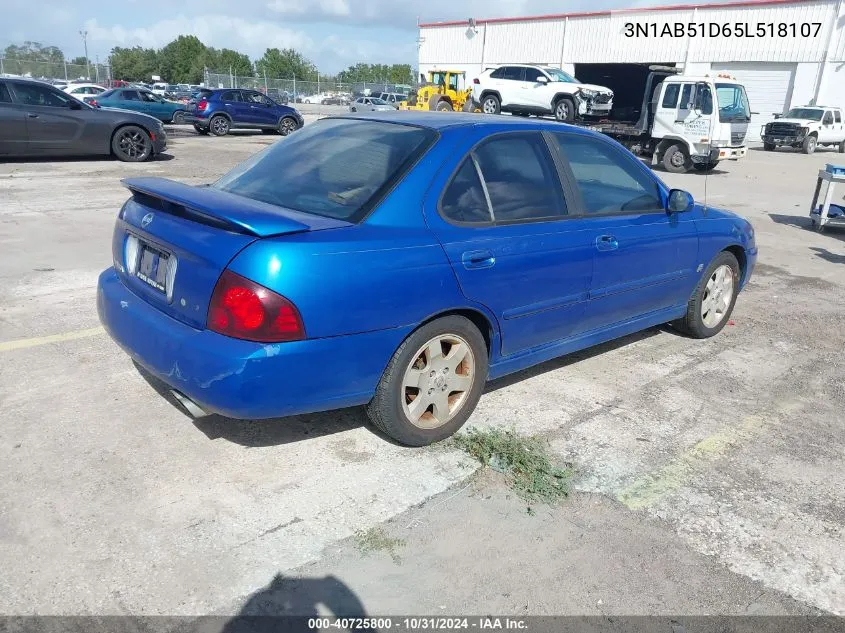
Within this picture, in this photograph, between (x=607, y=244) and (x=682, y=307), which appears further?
(x=682, y=307)

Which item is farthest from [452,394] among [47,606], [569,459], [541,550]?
[47,606]

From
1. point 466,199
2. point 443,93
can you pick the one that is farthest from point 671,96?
point 466,199

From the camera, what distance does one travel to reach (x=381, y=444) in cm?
364

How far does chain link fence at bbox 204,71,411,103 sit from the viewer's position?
54000 mm

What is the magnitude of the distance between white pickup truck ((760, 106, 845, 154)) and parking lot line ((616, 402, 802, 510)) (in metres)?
29.1

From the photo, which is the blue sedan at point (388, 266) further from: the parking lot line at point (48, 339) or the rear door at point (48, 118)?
the rear door at point (48, 118)

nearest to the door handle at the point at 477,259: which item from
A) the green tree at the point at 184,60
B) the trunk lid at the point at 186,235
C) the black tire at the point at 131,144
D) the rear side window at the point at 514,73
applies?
the trunk lid at the point at 186,235

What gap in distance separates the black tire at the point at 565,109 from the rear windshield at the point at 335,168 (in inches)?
826

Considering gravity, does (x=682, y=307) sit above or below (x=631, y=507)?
above

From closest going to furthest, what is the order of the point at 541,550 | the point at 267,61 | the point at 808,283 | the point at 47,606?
the point at 47,606
the point at 541,550
the point at 808,283
the point at 267,61

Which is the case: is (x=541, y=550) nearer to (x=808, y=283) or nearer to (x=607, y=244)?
(x=607, y=244)

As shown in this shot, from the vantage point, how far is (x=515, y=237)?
3695 millimetres

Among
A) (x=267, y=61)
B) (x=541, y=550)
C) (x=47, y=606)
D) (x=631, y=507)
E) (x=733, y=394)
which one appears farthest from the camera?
(x=267, y=61)

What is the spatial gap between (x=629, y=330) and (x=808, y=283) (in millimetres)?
4150
